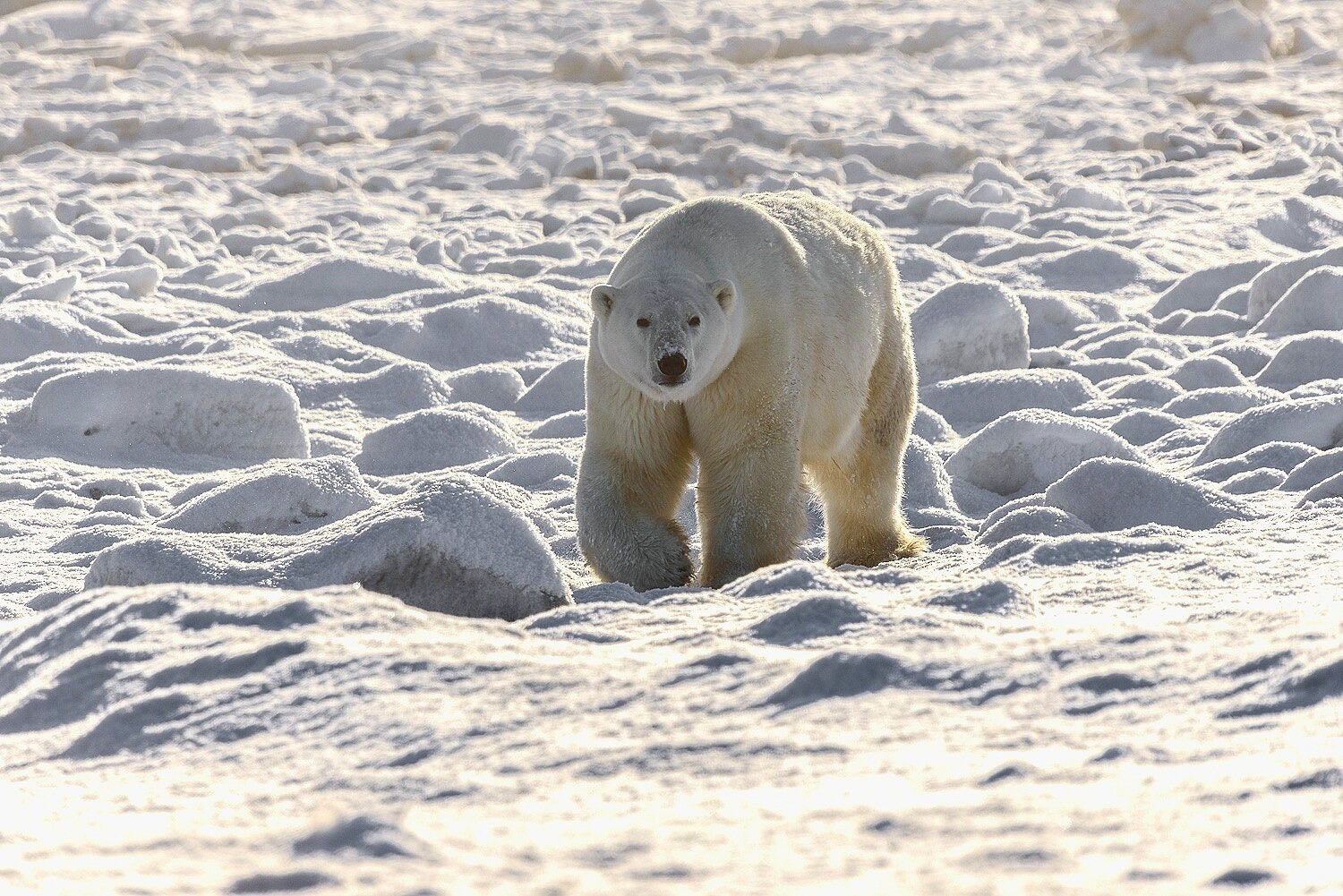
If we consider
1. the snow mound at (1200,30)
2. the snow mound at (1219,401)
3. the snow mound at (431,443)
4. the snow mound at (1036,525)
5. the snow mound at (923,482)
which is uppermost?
the snow mound at (1200,30)

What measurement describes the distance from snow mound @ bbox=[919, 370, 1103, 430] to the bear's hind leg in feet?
3.74

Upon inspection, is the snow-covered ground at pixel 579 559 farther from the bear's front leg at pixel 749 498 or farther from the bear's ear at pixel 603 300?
the bear's ear at pixel 603 300

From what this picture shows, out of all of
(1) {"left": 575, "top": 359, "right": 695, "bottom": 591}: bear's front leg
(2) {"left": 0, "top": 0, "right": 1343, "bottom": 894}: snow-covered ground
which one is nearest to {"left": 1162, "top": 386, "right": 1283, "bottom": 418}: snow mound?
(2) {"left": 0, "top": 0, "right": 1343, "bottom": 894}: snow-covered ground

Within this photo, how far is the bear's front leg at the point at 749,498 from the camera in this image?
4.16 m

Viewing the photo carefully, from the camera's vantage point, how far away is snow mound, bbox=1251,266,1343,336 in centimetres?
687

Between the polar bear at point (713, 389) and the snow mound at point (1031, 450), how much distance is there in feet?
2.69

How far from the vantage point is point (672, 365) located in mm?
3887

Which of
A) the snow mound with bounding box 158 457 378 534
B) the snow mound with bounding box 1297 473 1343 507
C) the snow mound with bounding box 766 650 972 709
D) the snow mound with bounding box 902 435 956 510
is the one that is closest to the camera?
the snow mound with bounding box 766 650 972 709

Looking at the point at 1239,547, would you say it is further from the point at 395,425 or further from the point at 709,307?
the point at 395,425

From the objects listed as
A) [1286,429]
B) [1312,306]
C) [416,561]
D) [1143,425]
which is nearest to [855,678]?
[416,561]

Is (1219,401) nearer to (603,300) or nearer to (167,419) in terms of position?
(603,300)

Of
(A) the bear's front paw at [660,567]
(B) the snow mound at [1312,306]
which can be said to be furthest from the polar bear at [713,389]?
(B) the snow mound at [1312,306]

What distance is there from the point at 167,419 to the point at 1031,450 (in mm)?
2879

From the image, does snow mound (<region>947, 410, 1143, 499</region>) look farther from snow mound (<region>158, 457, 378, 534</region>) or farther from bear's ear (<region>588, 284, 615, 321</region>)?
snow mound (<region>158, 457, 378, 534</region>)
